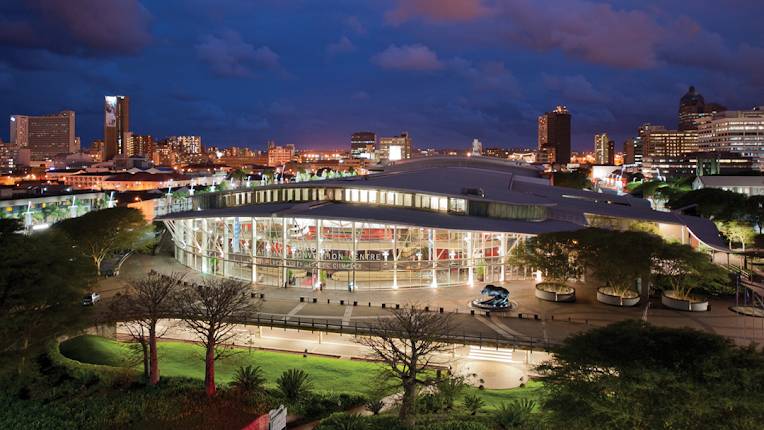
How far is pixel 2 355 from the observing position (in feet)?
101

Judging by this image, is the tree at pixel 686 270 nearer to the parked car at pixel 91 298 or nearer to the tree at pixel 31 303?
the tree at pixel 31 303

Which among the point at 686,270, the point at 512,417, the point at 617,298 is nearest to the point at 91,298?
the point at 512,417

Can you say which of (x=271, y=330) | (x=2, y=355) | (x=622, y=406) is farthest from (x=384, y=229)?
(x=622, y=406)

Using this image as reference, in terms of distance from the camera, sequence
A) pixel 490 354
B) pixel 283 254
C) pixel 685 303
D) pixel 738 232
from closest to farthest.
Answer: pixel 490 354, pixel 685 303, pixel 283 254, pixel 738 232

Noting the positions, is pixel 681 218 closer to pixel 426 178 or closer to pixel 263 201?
pixel 426 178

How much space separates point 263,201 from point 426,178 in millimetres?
25505

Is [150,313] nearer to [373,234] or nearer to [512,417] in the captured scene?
[512,417]

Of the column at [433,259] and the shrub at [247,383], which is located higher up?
the column at [433,259]

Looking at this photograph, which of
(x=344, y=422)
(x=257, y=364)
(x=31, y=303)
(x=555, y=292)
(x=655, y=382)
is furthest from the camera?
(x=555, y=292)

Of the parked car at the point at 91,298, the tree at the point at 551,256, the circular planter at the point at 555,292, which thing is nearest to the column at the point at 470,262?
the tree at the point at 551,256

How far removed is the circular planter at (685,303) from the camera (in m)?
48.9

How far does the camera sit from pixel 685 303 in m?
49.2

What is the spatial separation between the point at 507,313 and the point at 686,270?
16165 mm

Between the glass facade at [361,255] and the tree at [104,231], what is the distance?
12582 mm
